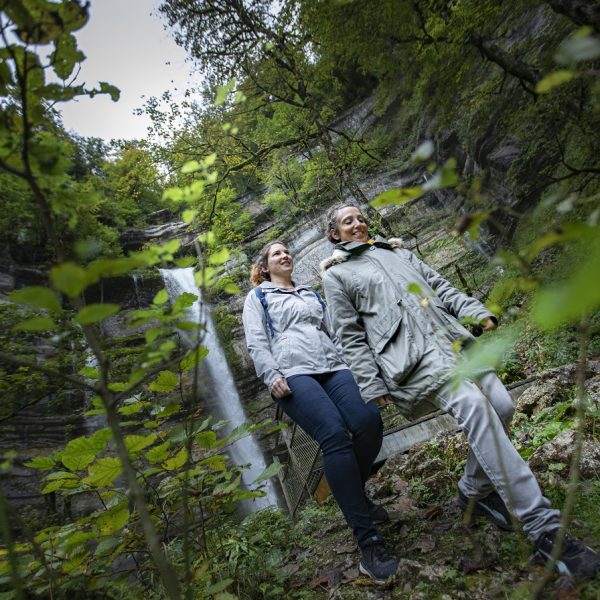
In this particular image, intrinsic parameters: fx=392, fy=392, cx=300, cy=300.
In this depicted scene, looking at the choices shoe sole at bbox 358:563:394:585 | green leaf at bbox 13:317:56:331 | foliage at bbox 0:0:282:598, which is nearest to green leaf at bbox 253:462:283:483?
foliage at bbox 0:0:282:598

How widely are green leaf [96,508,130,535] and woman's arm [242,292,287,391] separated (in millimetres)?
996

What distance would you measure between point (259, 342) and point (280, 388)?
39 centimetres

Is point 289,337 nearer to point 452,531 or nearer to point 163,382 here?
point 163,382

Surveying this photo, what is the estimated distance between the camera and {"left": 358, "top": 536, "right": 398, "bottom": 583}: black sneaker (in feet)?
6.37

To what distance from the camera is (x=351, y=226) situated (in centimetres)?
261

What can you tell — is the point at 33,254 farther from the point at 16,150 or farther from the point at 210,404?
the point at 16,150

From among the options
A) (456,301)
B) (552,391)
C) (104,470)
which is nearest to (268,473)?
(104,470)

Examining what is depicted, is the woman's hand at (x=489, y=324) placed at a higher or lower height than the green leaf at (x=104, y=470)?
lower

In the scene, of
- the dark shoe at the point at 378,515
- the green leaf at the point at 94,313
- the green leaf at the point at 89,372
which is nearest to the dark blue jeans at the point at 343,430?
the dark shoe at the point at 378,515

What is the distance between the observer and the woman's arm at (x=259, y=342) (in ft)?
7.96

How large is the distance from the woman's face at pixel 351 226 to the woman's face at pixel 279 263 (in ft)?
1.65

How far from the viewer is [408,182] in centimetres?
1447

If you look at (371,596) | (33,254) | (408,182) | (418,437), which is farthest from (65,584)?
(33,254)

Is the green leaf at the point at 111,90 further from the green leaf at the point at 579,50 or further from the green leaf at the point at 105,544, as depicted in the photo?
the green leaf at the point at 105,544
